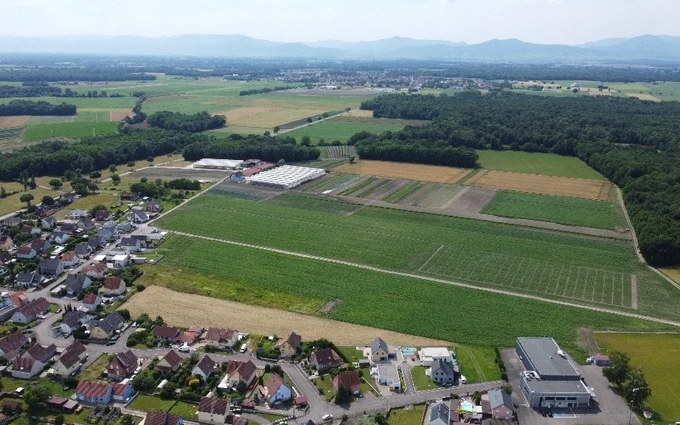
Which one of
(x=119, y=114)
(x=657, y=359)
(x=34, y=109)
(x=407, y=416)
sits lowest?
(x=407, y=416)

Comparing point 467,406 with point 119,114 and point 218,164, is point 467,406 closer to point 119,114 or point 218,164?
point 218,164

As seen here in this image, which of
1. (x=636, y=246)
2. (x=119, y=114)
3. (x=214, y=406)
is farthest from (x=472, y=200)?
(x=119, y=114)

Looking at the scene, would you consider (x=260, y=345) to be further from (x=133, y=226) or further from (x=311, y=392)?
(x=133, y=226)

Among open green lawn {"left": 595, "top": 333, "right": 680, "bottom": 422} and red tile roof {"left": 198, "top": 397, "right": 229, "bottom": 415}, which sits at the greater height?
red tile roof {"left": 198, "top": 397, "right": 229, "bottom": 415}

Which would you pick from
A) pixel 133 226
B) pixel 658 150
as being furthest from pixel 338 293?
pixel 658 150

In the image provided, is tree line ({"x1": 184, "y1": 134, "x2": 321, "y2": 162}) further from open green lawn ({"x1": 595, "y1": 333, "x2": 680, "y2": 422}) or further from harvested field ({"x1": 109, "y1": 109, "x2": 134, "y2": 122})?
open green lawn ({"x1": 595, "y1": 333, "x2": 680, "y2": 422})

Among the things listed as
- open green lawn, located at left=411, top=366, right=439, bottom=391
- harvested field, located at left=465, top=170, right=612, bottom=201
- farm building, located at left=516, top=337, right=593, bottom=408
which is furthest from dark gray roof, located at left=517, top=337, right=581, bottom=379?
harvested field, located at left=465, top=170, right=612, bottom=201

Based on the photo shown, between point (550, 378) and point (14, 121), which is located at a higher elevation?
point (14, 121)
